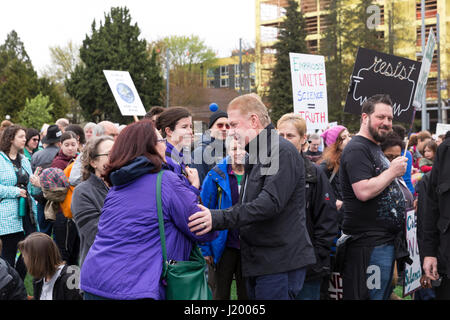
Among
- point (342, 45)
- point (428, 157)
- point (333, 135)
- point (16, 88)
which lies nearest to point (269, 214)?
point (333, 135)

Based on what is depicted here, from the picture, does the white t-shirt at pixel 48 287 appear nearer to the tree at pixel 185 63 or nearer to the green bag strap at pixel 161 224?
the green bag strap at pixel 161 224

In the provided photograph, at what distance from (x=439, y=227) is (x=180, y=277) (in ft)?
6.97

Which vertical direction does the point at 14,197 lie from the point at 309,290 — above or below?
above

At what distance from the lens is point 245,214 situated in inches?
129

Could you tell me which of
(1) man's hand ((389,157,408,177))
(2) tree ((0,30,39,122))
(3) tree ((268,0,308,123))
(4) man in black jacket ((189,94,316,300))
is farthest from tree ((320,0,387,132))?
(4) man in black jacket ((189,94,316,300))

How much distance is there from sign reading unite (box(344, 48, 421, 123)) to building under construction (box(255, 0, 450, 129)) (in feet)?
82.6

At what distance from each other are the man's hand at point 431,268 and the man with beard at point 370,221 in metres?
0.20

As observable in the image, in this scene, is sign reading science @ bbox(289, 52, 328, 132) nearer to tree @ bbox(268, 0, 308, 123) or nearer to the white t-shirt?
the white t-shirt

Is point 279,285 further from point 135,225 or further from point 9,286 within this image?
point 9,286

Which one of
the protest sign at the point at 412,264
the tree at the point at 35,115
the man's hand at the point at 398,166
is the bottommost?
the protest sign at the point at 412,264

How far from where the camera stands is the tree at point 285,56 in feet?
138

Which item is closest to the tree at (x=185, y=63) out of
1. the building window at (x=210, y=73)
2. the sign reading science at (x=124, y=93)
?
the building window at (x=210, y=73)
